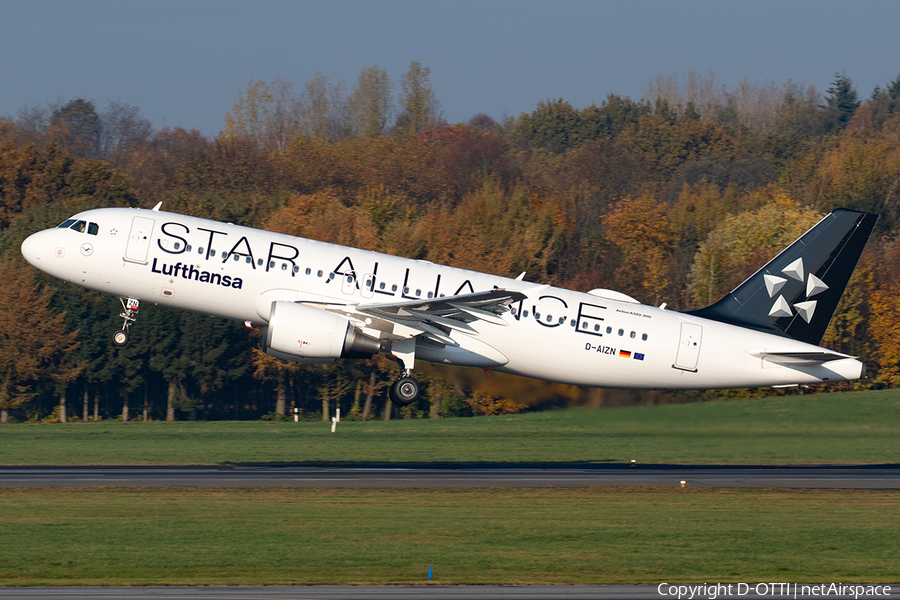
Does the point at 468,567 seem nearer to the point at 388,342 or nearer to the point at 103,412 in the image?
the point at 388,342

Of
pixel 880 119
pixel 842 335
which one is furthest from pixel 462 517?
pixel 880 119

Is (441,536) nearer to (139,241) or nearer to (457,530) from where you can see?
(457,530)

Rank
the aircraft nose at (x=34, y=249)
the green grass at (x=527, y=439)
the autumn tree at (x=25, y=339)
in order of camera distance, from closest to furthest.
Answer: the aircraft nose at (x=34, y=249) → the green grass at (x=527, y=439) → the autumn tree at (x=25, y=339)

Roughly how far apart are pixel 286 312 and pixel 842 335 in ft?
174

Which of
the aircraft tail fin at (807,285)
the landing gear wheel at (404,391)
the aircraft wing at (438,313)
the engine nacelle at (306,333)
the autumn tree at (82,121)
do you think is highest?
the autumn tree at (82,121)

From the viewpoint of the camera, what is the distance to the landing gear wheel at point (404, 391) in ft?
120

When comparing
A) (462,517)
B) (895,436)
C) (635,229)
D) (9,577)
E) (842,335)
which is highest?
(635,229)

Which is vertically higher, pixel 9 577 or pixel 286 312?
pixel 286 312

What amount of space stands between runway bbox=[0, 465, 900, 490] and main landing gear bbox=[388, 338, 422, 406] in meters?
2.53

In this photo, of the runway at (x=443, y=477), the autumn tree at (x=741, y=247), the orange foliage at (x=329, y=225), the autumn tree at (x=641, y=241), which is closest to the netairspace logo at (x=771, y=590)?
the runway at (x=443, y=477)

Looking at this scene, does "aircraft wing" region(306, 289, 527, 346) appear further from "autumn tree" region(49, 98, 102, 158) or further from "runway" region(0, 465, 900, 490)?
"autumn tree" region(49, 98, 102, 158)

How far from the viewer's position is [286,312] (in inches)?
1341

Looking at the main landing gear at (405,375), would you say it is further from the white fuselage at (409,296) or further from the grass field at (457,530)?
the grass field at (457,530)

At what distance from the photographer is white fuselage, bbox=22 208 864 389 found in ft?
115
